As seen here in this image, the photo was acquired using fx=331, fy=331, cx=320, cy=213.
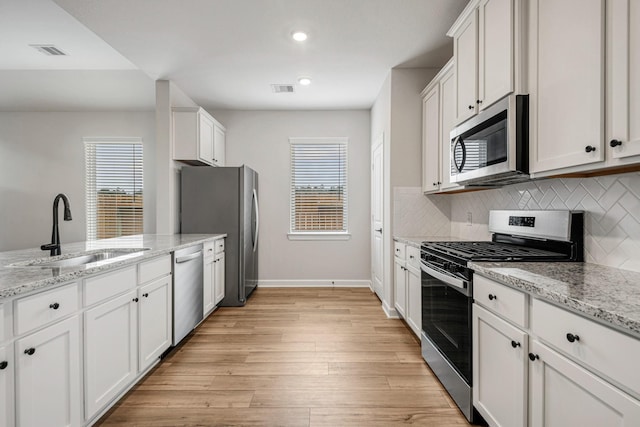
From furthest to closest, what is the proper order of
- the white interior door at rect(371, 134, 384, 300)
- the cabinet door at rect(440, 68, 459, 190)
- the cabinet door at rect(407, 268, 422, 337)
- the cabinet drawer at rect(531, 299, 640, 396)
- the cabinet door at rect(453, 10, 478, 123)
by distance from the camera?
the white interior door at rect(371, 134, 384, 300) → the cabinet door at rect(440, 68, 459, 190) → the cabinet door at rect(407, 268, 422, 337) → the cabinet door at rect(453, 10, 478, 123) → the cabinet drawer at rect(531, 299, 640, 396)

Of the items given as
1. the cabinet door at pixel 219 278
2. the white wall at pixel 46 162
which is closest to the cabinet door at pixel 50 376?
the cabinet door at pixel 219 278

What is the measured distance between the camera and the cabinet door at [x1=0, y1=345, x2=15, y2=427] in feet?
3.90

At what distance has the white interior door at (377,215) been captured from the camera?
4.22 metres

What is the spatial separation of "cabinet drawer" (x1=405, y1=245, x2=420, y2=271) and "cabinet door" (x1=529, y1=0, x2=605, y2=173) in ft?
4.08

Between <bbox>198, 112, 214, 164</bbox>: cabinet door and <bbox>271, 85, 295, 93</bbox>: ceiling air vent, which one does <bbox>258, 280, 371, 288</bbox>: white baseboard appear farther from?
<bbox>271, 85, 295, 93</bbox>: ceiling air vent

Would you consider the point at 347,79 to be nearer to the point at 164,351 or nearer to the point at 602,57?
the point at 602,57

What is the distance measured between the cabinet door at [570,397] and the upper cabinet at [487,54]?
53.4 inches

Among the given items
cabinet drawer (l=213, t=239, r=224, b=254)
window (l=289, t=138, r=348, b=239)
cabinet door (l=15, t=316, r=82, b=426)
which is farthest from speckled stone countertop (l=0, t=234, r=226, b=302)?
window (l=289, t=138, r=348, b=239)

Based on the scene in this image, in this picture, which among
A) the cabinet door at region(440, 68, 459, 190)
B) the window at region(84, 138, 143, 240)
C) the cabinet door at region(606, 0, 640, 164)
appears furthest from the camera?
the window at region(84, 138, 143, 240)

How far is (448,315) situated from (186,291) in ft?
7.23

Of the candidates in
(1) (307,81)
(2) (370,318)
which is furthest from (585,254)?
(1) (307,81)

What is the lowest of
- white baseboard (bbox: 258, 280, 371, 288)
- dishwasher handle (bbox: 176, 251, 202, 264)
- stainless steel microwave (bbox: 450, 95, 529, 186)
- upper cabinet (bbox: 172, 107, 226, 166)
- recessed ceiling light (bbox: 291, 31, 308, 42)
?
white baseboard (bbox: 258, 280, 371, 288)

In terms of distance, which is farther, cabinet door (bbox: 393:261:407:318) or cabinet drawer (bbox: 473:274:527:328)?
cabinet door (bbox: 393:261:407:318)

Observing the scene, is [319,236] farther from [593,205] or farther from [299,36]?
[593,205]
